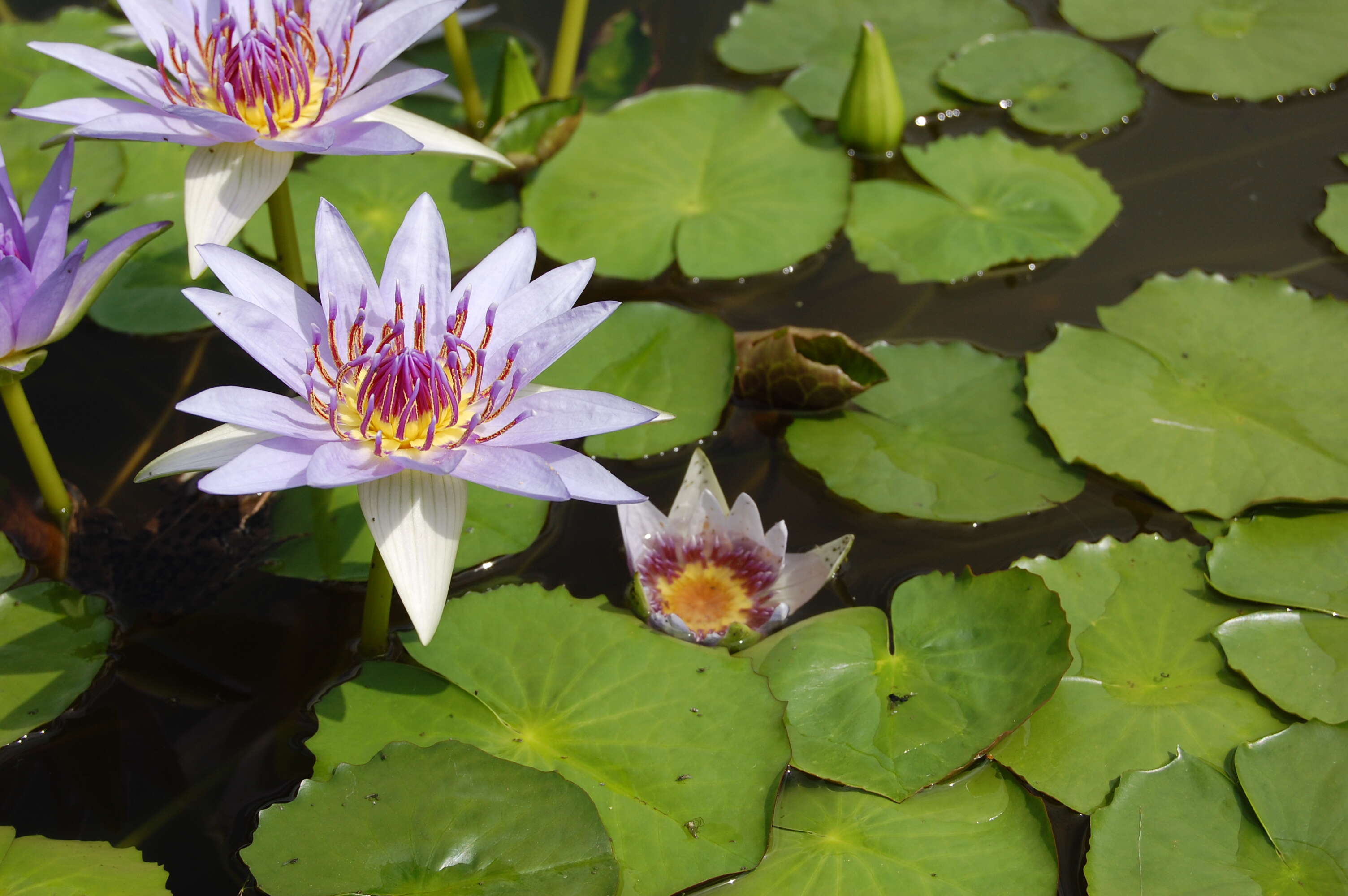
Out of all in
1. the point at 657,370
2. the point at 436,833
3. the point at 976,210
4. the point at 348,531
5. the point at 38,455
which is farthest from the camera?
the point at 976,210

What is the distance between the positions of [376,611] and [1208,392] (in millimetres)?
2416

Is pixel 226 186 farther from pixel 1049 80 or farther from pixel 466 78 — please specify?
pixel 1049 80

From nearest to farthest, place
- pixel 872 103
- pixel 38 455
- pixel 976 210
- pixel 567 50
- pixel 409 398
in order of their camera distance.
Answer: pixel 409 398 → pixel 38 455 → pixel 976 210 → pixel 872 103 → pixel 567 50

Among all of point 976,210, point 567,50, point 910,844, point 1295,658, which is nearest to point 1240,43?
point 976,210

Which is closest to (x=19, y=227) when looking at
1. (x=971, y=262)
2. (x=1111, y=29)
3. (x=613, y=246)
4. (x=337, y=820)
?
(x=337, y=820)

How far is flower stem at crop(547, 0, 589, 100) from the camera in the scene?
384 centimetres

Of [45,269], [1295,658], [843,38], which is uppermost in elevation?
[45,269]

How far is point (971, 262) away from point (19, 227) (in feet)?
9.08

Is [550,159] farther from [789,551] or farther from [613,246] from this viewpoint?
[789,551]

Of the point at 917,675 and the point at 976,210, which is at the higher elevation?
the point at 976,210

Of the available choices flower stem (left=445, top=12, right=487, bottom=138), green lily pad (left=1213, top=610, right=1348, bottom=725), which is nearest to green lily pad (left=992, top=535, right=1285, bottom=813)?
green lily pad (left=1213, top=610, right=1348, bottom=725)

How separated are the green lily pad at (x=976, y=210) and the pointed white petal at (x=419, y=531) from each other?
80.4 inches

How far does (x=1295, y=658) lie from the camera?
2389 millimetres

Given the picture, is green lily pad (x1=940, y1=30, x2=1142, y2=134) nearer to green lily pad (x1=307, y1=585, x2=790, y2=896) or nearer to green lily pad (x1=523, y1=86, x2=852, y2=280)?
green lily pad (x1=523, y1=86, x2=852, y2=280)
